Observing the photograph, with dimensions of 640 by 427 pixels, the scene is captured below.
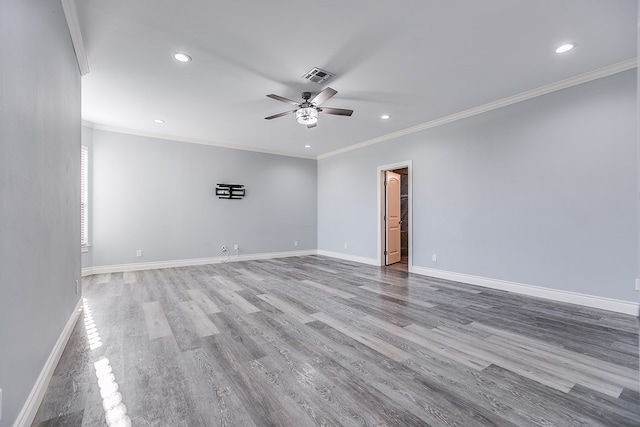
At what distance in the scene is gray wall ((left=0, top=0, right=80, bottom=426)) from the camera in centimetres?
128

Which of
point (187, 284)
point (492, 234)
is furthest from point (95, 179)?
point (492, 234)

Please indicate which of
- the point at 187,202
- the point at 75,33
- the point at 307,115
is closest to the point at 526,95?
the point at 307,115

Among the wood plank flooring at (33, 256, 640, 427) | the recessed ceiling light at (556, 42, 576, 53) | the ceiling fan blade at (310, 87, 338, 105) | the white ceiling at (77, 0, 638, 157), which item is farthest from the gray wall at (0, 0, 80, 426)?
the recessed ceiling light at (556, 42, 576, 53)

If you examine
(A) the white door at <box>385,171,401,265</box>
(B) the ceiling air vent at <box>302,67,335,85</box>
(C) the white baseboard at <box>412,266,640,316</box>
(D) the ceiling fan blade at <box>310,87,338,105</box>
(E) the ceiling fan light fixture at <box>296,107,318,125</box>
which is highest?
(B) the ceiling air vent at <box>302,67,335,85</box>

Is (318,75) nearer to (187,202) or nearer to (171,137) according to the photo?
(171,137)

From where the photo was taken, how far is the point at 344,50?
2.83m

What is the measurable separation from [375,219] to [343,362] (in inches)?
170

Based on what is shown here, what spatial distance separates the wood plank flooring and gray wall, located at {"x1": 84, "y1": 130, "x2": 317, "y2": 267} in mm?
1908

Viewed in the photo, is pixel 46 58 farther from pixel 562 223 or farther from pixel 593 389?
pixel 562 223

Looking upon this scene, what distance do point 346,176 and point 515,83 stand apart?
398 centimetres

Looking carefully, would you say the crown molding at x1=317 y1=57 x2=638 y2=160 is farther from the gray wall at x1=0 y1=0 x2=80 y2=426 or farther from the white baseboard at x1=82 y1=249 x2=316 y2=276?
the gray wall at x1=0 y1=0 x2=80 y2=426

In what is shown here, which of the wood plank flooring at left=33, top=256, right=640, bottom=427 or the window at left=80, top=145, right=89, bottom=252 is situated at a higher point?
the window at left=80, top=145, right=89, bottom=252

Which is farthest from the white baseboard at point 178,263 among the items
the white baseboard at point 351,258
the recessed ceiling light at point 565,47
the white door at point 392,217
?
the recessed ceiling light at point 565,47

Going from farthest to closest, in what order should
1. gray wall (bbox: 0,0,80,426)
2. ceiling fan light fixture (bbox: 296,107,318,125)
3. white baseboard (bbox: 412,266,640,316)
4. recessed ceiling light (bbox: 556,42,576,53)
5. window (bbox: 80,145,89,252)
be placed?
window (bbox: 80,145,89,252), ceiling fan light fixture (bbox: 296,107,318,125), white baseboard (bbox: 412,266,640,316), recessed ceiling light (bbox: 556,42,576,53), gray wall (bbox: 0,0,80,426)
